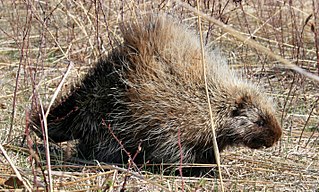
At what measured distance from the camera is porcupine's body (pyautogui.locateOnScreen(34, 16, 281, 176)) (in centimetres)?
343

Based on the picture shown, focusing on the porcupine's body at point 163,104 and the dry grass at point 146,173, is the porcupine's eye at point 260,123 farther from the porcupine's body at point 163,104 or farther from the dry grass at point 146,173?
the dry grass at point 146,173

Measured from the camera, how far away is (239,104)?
11.7ft

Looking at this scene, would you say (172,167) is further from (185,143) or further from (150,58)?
(150,58)

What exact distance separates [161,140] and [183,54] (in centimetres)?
50

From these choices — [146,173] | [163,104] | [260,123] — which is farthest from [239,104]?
[146,173]

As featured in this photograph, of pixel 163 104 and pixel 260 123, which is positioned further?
pixel 260 123

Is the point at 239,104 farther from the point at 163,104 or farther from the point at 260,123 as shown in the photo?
the point at 163,104

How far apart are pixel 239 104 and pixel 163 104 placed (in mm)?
465

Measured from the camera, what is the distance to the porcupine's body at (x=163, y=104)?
3.43m

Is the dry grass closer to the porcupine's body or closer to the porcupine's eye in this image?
the porcupine's body

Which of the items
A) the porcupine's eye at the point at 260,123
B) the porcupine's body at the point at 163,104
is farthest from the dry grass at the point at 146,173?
the porcupine's eye at the point at 260,123

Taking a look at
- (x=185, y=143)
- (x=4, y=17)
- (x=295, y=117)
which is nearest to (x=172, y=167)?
(x=185, y=143)

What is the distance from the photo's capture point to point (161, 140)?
136 inches

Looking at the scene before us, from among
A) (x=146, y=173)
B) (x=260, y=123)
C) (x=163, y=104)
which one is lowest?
(x=146, y=173)
